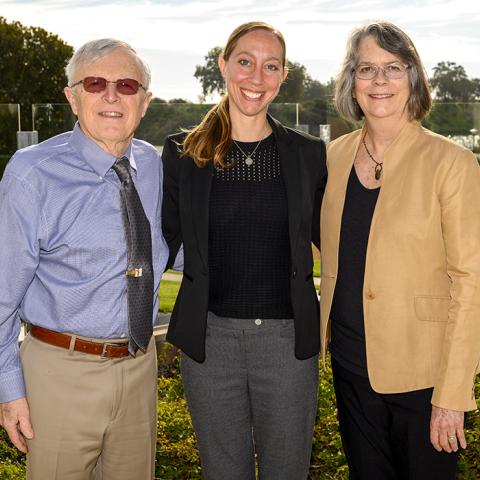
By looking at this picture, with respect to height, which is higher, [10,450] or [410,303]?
[410,303]

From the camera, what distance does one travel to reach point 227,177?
350cm

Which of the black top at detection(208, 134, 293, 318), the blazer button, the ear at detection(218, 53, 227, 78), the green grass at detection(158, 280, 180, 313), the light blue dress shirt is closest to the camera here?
the light blue dress shirt

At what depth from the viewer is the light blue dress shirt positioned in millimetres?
3104

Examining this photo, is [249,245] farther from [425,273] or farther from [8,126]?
[8,126]

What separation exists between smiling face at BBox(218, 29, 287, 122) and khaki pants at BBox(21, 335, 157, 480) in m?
1.25

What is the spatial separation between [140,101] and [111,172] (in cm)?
35

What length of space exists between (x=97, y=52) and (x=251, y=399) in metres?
1.67

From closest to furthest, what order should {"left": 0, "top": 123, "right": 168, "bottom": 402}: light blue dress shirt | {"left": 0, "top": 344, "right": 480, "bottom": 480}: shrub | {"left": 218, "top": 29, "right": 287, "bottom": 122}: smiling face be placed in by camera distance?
{"left": 0, "top": 123, "right": 168, "bottom": 402}: light blue dress shirt
{"left": 218, "top": 29, "right": 287, "bottom": 122}: smiling face
{"left": 0, "top": 344, "right": 480, "bottom": 480}: shrub

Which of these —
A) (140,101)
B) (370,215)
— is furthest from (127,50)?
(370,215)

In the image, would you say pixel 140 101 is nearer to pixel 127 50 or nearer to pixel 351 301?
pixel 127 50

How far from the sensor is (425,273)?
10.7 ft

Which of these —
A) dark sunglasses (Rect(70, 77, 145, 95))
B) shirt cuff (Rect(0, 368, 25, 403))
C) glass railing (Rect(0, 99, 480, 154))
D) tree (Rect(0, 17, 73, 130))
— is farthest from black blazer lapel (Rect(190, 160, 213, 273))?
tree (Rect(0, 17, 73, 130))

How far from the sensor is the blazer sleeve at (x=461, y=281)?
3.13 meters

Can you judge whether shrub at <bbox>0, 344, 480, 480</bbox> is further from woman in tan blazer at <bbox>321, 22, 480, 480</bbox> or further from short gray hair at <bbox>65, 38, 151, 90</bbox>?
short gray hair at <bbox>65, 38, 151, 90</bbox>
